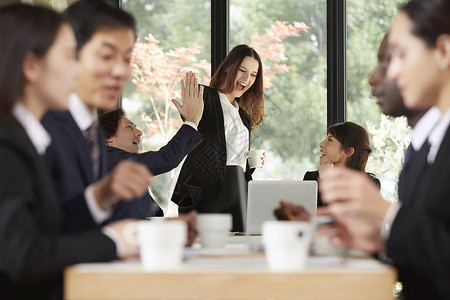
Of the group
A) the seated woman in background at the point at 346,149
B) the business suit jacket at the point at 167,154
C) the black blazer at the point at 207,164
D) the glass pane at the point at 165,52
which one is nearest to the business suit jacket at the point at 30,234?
the business suit jacket at the point at 167,154

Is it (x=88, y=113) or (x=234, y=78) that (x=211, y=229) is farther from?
(x=234, y=78)

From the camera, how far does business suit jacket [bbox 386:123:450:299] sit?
128 cm

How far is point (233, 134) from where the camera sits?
432 cm

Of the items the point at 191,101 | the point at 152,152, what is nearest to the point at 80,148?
the point at 152,152

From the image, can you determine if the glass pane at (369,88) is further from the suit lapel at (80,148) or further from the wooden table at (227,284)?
the wooden table at (227,284)

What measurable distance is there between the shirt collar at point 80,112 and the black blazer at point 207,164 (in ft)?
7.97

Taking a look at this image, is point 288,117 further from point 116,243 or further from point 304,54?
point 116,243

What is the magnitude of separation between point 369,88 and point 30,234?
4.38 m

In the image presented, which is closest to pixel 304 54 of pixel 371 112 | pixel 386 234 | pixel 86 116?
pixel 371 112

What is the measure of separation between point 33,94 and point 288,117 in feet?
13.4

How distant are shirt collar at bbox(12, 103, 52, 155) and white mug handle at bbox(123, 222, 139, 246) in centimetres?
24

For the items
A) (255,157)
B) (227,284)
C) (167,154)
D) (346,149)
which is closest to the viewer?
(227,284)

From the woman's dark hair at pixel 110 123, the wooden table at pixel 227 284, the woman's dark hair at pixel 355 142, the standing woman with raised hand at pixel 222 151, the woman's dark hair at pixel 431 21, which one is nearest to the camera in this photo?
the wooden table at pixel 227 284

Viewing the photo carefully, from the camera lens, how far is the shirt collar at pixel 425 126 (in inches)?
63.9
